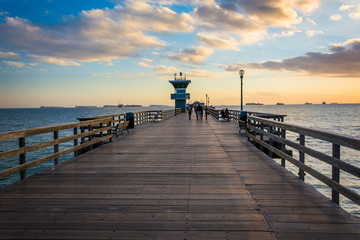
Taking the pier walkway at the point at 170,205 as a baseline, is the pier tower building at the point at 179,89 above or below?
above

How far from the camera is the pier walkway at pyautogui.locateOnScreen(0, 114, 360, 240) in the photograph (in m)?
3.24

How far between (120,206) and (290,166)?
1708 centimetres

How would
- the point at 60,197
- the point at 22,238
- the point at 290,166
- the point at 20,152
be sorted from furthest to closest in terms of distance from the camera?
the point at 290,166 → the point at 20,152 → the point at 60,197 → the point at 22,238

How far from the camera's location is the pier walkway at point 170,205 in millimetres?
3238

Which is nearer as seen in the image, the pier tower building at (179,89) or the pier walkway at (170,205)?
the pier walkway at (170,205)

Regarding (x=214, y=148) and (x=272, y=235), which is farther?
(x=214, y=148)

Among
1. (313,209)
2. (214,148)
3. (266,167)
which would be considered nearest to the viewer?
(313,209)

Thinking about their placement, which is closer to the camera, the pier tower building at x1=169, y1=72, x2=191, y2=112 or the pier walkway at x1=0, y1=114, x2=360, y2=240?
the pier walkway at x1=0, y1=114, x2=360, y2=240

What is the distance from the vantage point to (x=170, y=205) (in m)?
4.06

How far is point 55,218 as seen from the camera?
12.0 ft

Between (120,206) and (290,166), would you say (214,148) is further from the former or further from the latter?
(290,166)

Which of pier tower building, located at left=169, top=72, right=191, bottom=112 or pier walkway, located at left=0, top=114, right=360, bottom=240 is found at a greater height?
pier tower building, located at left=169, top=72, right=191, bottom=112

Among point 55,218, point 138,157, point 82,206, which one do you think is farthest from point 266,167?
point 55,218

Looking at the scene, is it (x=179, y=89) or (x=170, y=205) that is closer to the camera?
(x=170, y=205)
